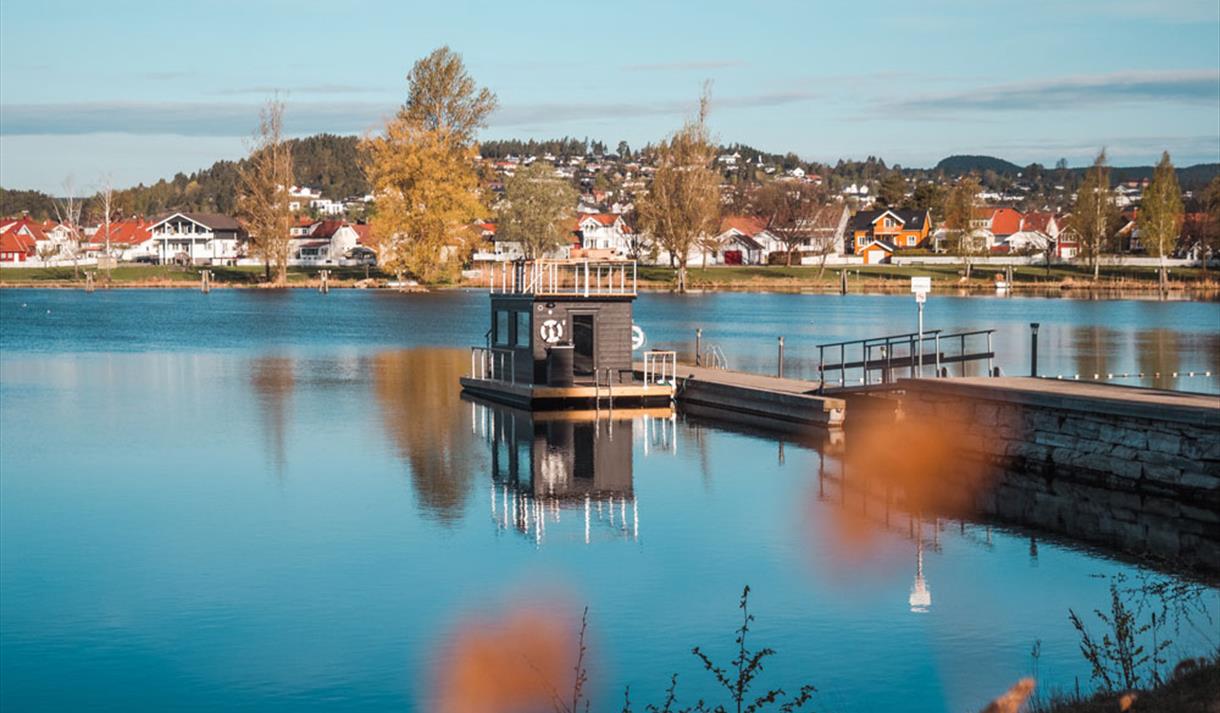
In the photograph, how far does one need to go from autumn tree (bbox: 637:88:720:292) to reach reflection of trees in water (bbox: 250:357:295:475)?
60163 millimetres

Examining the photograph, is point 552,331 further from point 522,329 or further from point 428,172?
point 428,172

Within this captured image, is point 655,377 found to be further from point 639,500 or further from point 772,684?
point 772,684

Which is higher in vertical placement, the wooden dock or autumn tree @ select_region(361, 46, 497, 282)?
autumn tree @ select_region(361, 46, 497, 282)

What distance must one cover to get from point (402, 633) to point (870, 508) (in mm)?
10343

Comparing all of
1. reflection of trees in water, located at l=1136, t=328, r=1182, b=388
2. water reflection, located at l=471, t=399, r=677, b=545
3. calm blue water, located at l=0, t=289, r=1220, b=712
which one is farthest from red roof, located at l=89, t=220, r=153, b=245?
water reflection, located at l=471, t=399, r=677, b=545

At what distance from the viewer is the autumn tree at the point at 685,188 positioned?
365 feet

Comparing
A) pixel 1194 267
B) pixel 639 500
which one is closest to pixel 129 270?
pixel 1194 267

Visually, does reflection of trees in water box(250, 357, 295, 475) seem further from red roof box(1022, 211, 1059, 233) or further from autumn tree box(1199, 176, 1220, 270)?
red roof box(1022, 211, 1059, 233)

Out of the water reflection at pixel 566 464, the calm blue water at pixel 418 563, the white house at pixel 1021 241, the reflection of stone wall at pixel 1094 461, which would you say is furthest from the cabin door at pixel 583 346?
the white house at pixel 1021 241

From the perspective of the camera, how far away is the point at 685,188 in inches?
4385

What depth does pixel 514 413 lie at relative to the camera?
122 feet

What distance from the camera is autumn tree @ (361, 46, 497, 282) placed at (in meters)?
103

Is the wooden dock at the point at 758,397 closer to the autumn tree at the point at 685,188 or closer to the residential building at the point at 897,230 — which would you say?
the autumn tree at the point at 685,188

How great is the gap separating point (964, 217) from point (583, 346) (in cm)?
10019
